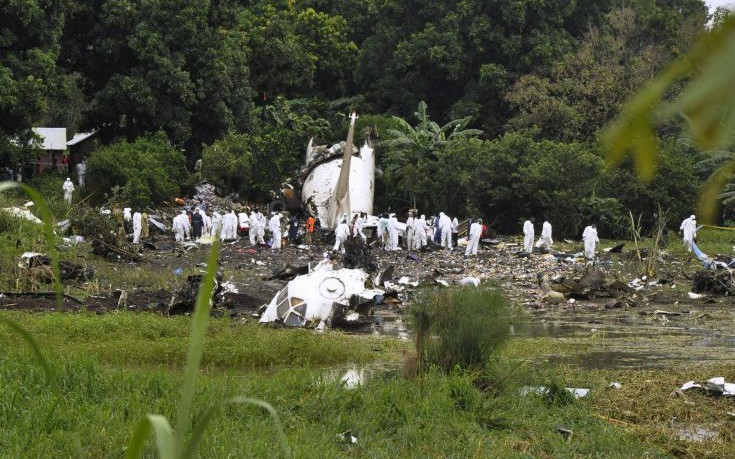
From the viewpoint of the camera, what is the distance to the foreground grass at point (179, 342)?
11492 millimetres

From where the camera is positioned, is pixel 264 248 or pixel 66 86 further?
pixel 66 86

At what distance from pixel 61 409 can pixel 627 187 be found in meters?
30.5

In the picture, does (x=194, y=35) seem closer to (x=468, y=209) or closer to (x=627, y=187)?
(x=468, y=209)

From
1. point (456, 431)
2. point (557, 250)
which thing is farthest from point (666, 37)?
point (456, 431)

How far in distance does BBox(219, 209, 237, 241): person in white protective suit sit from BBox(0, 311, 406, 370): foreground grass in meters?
17.0

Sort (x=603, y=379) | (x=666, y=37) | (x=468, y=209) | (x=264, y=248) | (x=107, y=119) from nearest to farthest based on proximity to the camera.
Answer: (x=603, y=379) < (x=264, y=248) < (x=468, y=209) < (x=107, y=119) < (x=666, y=37)

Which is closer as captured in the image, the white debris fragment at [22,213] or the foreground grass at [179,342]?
the foreground grass at [179,342]

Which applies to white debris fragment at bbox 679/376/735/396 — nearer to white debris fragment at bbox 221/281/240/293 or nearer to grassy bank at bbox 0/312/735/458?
grassy bank at bbox 0/312/735/458

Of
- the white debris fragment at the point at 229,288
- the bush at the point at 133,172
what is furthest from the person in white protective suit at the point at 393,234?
the white debris fragment at the point at 229,288

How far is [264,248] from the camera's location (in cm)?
3055

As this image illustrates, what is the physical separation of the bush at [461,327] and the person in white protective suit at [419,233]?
2195 cm

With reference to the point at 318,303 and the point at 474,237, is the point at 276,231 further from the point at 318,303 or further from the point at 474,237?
the point at 318,303

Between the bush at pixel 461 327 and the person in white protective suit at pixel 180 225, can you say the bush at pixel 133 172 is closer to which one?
the person in white protective suit at pixel 180 225

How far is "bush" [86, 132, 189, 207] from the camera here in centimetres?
3362
